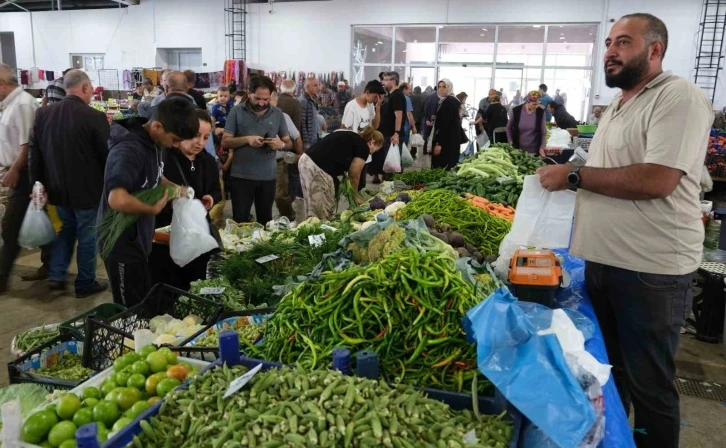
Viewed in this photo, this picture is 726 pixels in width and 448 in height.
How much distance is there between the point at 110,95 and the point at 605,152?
19.7m

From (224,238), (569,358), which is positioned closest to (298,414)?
(569,358)

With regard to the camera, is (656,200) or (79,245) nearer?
(656,200)

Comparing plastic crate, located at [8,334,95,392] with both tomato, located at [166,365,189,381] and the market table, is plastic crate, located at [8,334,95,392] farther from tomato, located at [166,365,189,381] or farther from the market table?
the market table

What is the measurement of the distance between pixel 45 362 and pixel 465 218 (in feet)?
9.20

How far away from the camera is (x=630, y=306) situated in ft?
7.52

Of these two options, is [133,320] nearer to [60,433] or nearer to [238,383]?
[60,433]

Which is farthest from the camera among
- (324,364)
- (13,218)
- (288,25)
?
(288,25)

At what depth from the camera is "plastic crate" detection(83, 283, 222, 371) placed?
2.63 meters

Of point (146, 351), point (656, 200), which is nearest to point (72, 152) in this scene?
point (146, 351)

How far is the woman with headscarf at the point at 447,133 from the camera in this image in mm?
8691

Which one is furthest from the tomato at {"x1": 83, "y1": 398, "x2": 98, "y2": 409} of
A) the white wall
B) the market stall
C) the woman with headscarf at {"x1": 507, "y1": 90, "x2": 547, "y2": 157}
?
the white wall

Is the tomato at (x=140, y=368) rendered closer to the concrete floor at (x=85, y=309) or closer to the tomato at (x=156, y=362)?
the tomato at (x=156, y=362)

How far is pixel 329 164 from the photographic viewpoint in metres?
5.58

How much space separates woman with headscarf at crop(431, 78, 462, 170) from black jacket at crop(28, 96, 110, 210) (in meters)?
5.30
